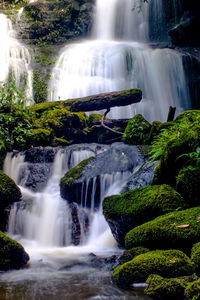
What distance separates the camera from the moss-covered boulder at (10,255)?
4203 mm

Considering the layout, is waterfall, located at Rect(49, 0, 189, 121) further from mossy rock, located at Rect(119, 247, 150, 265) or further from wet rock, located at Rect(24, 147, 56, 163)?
mossy rock, located at Rect(119, 247, 150, 265)

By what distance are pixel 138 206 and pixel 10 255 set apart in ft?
7.36

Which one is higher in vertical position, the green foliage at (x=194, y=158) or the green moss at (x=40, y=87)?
the green moss at (x=40, y=87)

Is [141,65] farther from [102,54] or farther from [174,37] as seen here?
[174,37]

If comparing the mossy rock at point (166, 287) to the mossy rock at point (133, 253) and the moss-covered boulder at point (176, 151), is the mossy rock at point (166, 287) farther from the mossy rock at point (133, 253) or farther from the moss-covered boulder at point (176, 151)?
the moss-covered boulder at point (176, 151)

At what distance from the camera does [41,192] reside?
7.98 meters

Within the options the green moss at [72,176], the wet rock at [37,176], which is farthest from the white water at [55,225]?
the green moss at [72,176]

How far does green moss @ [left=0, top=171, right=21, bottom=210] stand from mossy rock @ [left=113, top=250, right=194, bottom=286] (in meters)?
3.91

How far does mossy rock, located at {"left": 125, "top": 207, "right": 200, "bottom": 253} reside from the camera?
356 centimetres

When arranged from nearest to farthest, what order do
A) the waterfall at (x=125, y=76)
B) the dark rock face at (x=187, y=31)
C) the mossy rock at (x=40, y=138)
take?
the mossy rock at (x=40, y=138), the waterfall at (x=125, y=76), the dark rock face at (x=187, y=31)

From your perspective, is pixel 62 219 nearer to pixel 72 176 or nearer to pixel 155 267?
pixel 72 176

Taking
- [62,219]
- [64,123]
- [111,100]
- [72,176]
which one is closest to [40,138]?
[64,123]

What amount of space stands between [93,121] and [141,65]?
26.7 ft

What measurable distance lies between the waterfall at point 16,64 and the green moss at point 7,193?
986 cm
